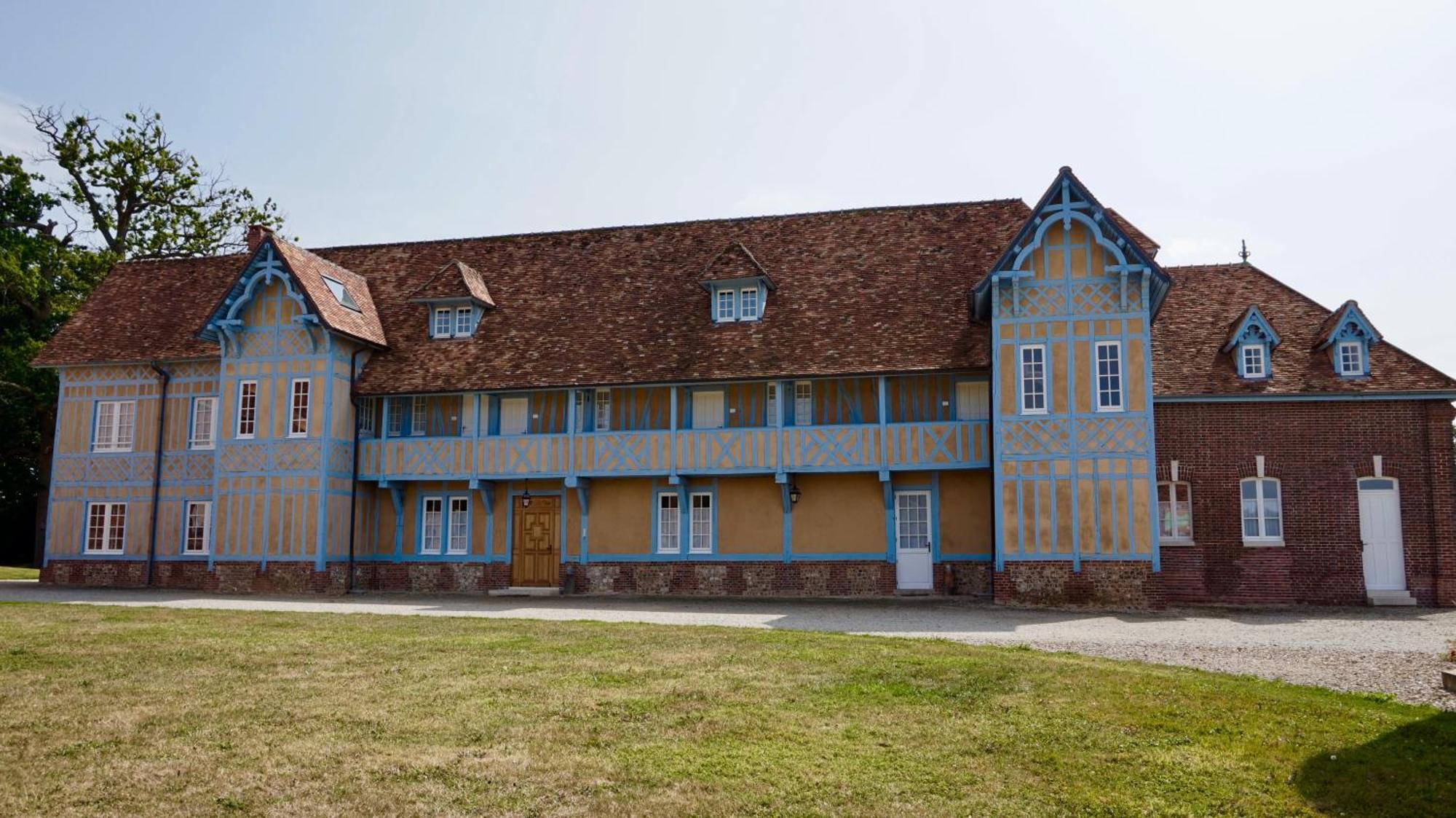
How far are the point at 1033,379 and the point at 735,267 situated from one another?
7723 mm

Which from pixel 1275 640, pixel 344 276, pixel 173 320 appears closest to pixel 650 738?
pixel 1275 640

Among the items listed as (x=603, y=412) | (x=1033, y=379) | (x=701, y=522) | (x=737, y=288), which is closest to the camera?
(x=1033, y=379)

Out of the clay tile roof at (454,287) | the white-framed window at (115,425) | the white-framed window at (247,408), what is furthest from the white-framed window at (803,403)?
the white-framed window at (115,425)

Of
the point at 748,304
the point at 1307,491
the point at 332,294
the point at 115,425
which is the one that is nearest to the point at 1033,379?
the point at 1307,491

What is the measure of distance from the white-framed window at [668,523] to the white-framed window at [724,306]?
438 cm

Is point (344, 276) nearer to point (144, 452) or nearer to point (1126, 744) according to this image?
point (144, 452)

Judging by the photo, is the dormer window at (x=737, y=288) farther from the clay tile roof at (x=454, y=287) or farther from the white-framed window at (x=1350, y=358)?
the white-framed window at (x=1350, y=358)

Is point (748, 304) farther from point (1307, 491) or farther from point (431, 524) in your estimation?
point (1307, 491)

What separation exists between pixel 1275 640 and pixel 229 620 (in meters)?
15.7

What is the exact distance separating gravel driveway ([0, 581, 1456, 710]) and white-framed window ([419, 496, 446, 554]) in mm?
1782

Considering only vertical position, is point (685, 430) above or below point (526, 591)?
above

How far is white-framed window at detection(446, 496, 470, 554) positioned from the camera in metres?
27.3

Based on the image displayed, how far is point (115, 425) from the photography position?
1157 inches

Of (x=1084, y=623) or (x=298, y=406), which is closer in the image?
(x=1084, y=623)
